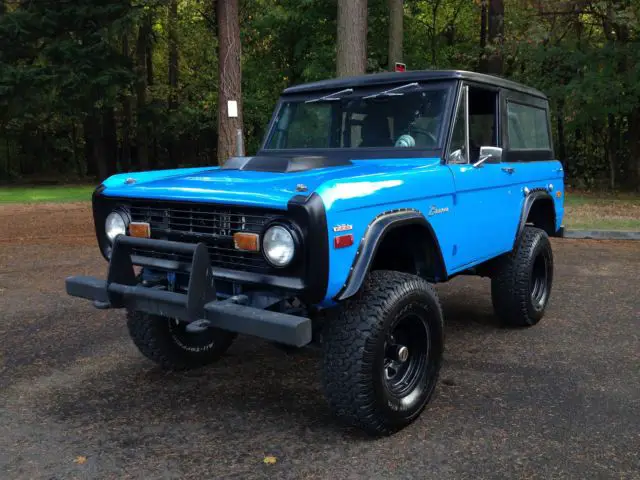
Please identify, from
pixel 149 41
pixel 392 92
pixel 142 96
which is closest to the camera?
pixel 392 92

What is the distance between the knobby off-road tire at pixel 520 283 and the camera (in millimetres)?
5148

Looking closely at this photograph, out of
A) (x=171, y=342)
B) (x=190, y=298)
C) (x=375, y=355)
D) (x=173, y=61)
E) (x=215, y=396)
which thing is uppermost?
(x=173, y=61)

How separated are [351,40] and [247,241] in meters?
8.66

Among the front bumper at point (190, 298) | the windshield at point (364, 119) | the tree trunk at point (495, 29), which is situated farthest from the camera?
the tree trunk at point (495, 29)

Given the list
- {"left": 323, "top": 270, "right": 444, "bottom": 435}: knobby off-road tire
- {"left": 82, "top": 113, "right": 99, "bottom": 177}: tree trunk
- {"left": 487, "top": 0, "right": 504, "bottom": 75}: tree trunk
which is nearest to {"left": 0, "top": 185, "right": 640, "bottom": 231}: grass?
{"left": 487, "top": 0, "right": 504, "bottom": 75}: tree trunk

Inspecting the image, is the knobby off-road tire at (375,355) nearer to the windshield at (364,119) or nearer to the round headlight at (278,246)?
the round headlight at (278,246)

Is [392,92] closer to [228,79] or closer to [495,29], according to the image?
[228,79]

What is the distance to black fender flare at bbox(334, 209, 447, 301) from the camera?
3162mm

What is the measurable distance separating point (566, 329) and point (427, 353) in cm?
227

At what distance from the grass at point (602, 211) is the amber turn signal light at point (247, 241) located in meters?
9.06

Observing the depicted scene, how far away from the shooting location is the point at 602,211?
13.5 m

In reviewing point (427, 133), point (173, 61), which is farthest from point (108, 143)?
point (427, 133)

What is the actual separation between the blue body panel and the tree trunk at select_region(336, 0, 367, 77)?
251 inches

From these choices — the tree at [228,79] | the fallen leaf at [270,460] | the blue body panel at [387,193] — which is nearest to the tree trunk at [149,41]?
the tree at [228,79]
